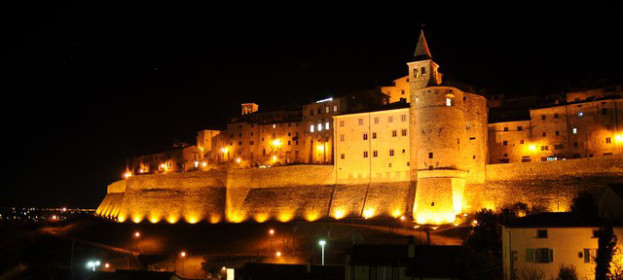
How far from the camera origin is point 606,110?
207 feet

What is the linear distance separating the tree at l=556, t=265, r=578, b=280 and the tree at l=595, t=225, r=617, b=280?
1187 millimetres

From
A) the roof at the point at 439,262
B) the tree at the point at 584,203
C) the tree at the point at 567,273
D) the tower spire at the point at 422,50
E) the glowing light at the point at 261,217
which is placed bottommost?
the tree at the point at 567,273

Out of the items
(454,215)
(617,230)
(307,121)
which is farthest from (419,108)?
(617,230)

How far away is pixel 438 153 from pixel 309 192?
1426 cm

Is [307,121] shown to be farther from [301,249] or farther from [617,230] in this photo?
[617,230]

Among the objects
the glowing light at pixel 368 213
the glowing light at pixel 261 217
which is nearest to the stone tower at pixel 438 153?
the glowing light at pixel 368 213

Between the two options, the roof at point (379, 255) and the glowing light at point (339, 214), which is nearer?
the roof at point (379, 255)

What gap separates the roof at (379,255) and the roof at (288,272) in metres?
2.16

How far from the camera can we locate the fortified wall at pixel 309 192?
5619cm

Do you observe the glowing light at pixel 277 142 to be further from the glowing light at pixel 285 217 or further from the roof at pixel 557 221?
the roof at pixel 557 221

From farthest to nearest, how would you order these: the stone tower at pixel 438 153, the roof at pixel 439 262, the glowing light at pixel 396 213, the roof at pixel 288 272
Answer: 1. the glowing light at pixel 396 213
2. the stone tower at pixel 438 153
3. the roof at pixel 288 272
4. the roof at pixel 439 262

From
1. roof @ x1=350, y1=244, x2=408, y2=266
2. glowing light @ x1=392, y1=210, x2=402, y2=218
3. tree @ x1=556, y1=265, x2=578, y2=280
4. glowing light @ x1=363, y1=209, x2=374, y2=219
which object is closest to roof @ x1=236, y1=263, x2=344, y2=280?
roof @ x1=350, y1=244, x2=408, y2=266

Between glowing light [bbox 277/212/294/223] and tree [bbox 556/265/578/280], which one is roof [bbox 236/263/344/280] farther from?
glowing light [bbox 277/212/294/223]

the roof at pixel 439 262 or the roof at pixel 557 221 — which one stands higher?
the roof at pixel 557 221
